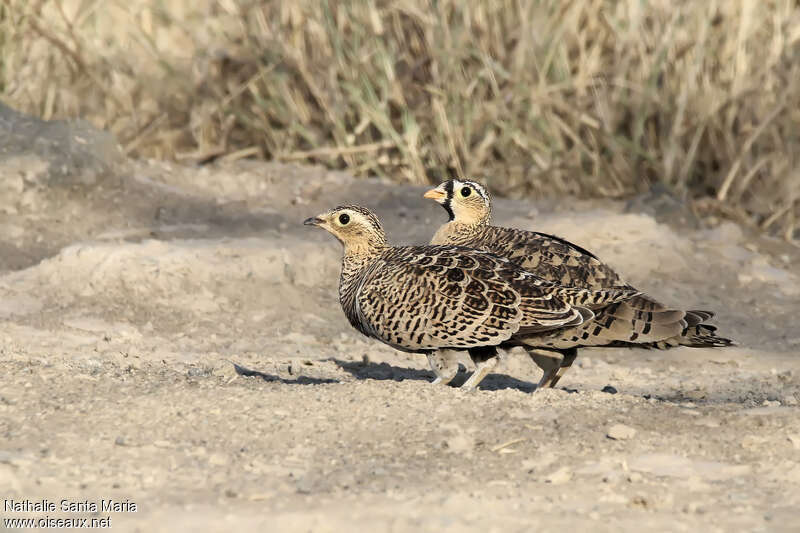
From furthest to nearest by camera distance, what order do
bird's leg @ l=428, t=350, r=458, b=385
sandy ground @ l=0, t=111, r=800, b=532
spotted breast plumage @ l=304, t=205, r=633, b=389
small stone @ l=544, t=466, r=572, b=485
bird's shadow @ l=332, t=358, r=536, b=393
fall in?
bird's shadow @ l=332, t=358, r=536, b=393 < bird's leg @ l=428, t=350, r=458, b=385 < spotted breast plumage @ l=304, t=205, r=633, b=389 < small stone @ l=544, t=466, r=572, b=485 < sandy ground @ l=0, t=111, r=800, b=532

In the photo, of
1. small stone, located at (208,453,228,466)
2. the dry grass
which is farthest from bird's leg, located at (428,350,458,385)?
the dry grass

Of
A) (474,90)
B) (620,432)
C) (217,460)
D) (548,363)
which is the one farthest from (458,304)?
(474,90)

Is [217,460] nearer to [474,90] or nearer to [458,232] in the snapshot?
[458,232]

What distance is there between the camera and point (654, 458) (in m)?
3.95

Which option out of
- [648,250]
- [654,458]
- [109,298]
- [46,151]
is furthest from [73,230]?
[654,458]

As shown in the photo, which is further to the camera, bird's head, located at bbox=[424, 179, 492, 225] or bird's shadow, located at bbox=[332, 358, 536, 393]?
bird's head, located at bbox=[424, 179, 492, 225]

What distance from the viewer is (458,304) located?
4.69 meters

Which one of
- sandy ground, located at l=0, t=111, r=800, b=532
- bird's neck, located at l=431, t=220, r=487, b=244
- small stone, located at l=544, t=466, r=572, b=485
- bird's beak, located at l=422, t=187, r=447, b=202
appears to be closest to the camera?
sandy ground, located at l=0, t=111, r=800, b=532

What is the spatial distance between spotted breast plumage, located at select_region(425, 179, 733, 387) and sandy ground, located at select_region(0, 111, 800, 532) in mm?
253

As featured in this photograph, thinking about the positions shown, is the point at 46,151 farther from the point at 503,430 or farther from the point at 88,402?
the point at 503,430

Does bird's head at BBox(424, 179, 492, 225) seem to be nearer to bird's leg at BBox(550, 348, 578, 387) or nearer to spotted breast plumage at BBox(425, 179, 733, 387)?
spotted breast plumage at BBox(425, 179, 733, 387)

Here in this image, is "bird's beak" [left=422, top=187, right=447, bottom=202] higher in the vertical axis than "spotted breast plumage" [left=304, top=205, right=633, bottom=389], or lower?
lower

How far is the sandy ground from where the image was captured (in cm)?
352

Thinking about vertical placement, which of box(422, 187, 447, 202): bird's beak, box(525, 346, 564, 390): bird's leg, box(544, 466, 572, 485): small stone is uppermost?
box(544, 466, 572, 485): small stone
